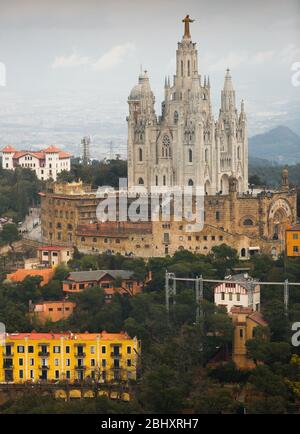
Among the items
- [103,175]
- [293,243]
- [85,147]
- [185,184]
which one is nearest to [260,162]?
[85,147]

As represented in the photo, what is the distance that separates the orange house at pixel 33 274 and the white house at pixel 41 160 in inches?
719

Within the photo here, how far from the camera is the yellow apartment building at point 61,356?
30.5m

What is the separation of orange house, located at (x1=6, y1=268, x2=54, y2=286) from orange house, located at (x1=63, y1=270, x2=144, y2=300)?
0.58 meters

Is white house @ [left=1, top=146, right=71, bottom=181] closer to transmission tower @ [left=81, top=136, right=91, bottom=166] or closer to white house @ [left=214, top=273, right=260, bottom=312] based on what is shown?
transmission tower @ [left=81, top=136, right=91, bottom=166]

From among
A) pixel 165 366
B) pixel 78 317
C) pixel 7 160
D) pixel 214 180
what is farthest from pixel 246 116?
pixel 7 160

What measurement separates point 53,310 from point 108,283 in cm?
153

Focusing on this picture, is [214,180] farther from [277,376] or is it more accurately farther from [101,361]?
[277,376]

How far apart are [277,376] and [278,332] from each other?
2697 millimetres
